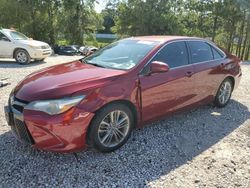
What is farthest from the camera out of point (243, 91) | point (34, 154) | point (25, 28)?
point (25, 28)

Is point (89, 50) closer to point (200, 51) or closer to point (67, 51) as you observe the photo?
point (200, 51)

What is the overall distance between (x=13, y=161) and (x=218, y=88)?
12.5 feet

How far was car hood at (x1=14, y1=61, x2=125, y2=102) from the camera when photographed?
331cm

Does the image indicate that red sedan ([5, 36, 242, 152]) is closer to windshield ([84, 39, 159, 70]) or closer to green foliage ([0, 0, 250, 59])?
windshield ([84, 39, 159, 70])

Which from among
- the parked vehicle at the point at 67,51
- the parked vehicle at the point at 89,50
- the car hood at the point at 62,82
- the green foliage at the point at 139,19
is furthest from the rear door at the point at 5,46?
the green foliage at the point at 139,19

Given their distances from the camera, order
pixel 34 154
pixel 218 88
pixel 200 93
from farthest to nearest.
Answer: pixel 218 88, pixel 200 93, pixel 34 154

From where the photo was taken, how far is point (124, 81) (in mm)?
3684

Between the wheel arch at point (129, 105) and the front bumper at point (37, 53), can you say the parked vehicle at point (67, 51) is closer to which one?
the front bumper at point (37, 53)

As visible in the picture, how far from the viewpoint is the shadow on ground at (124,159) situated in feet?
10.5

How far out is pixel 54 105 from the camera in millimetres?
3191

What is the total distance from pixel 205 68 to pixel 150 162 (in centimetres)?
219

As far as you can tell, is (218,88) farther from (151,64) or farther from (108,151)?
(108,151)

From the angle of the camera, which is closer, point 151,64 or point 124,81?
point 124,81

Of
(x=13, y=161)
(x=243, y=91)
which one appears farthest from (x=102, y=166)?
(x=243, y=91)
